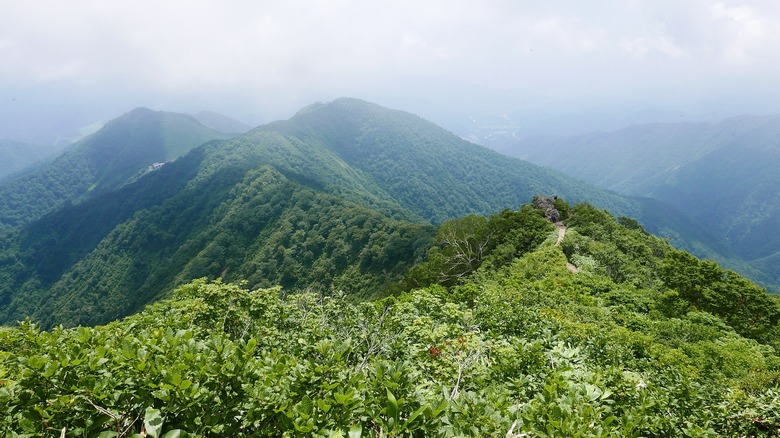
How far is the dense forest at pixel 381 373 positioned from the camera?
3414 millimetres

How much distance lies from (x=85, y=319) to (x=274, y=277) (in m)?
50.2

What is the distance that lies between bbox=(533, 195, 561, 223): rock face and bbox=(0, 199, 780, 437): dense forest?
29758 mm

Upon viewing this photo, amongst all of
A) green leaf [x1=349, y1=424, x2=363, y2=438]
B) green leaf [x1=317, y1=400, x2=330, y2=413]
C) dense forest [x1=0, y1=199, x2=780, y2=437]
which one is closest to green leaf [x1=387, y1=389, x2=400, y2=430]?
dense forest [x1=0, y1=199, x2=780, y2=437]

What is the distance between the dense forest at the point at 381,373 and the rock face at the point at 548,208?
1172 inches

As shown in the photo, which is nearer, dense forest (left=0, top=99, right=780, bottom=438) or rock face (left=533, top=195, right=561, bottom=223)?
dense forest (left=0, top=99, right=780, bottom=438)

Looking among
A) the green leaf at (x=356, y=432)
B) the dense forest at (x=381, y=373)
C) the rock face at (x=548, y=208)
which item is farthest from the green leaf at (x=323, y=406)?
the rock face at (x=548, y=208)

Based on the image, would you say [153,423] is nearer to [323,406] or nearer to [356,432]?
[323,406]

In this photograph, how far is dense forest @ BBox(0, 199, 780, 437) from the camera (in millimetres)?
3414

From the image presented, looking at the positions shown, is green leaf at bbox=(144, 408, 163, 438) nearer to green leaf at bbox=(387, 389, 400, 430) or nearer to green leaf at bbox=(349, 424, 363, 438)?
green leaf at bbox=(349, 424, 363, 438)

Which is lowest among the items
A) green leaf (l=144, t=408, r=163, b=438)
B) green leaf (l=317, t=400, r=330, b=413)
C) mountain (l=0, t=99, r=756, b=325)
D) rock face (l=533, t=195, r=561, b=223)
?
mountain (l=0, t=99, r=756, b=325)

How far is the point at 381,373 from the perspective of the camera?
403 cm

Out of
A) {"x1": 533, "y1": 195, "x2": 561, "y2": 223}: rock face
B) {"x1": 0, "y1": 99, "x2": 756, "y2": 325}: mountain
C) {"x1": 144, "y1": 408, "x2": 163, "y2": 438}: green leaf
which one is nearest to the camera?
{"x1": 144, "y1": 408, "x2": 163, "y2": 438}: green leaf

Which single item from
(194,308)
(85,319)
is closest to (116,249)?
(85,319)

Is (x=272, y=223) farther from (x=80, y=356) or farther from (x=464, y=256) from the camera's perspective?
(x=80, y=356)
